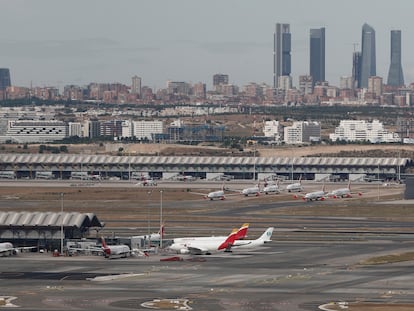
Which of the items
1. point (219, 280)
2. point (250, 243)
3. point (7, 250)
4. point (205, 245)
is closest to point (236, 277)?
point (219, 280)

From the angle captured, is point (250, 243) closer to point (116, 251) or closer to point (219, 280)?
point (116, 251)

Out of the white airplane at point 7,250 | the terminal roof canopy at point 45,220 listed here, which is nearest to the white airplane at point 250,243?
the terminal roof canopy at point 45,220

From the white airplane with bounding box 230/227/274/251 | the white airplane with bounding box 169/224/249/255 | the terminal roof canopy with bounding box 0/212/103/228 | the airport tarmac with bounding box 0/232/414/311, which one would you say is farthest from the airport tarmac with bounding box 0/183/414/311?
the terminal roof canopy with bounding box 0/212/103/228

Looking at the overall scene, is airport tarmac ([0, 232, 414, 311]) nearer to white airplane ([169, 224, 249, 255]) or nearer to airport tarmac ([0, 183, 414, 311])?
airport tarmac ([0, 183, 414, 311])

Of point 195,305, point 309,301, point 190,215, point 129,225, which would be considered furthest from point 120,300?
point 190,215

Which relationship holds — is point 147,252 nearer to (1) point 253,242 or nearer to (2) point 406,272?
(1) point 253,242

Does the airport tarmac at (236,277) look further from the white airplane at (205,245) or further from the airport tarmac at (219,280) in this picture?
the white airplane at (205,245)
